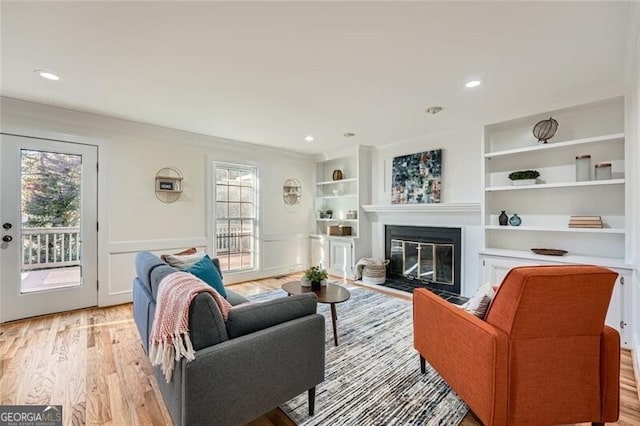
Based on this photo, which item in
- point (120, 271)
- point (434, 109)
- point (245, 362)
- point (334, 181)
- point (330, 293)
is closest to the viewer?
point (245, 362)

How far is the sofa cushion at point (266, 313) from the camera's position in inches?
58.1

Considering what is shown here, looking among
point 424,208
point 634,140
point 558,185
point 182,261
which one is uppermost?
point 634,140

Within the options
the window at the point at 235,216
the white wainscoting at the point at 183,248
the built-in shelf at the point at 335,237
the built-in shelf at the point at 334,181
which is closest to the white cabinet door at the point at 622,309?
the built-in shelf at the point at 335,237

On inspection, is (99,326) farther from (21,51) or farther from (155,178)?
(21,51)

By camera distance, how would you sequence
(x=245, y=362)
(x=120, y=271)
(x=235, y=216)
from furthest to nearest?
1. (x=235, y=216)
2. (x=120, y=271)
3. (x=245, y=362)

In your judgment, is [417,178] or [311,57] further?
[417,178]

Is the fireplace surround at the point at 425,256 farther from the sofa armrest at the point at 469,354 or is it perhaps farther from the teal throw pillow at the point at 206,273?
the teal throw pillow at the point at 206,273

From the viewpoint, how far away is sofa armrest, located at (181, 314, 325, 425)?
4.17ft

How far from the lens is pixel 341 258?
5.30 metres

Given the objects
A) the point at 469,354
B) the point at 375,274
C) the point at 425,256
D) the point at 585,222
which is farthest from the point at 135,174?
the point at 585,222

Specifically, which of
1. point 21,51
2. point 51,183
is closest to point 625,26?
point 21,51

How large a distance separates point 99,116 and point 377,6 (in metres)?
3.65

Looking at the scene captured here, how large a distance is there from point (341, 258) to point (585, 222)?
3.41 metres

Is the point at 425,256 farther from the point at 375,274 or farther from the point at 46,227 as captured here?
the point at 46,227
